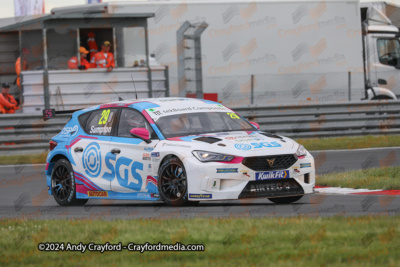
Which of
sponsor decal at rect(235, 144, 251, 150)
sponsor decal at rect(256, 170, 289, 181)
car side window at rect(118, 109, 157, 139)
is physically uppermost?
car side window at rect(118, 109, 157, 139)

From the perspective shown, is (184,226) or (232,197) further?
(232,197)

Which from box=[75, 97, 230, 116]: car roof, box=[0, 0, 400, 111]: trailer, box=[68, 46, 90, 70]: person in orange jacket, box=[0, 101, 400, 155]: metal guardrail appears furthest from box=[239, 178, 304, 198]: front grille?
box=[68, 46, 90, 70]: person in orange jacket

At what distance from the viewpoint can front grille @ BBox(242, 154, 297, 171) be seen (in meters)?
9.52

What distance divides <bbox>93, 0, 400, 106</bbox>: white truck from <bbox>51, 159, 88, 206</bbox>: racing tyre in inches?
440

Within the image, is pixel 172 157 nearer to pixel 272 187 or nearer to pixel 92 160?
pixel 272 187

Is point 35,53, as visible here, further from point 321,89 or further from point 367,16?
point 367,16

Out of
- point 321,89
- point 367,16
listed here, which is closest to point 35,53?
point 321,89

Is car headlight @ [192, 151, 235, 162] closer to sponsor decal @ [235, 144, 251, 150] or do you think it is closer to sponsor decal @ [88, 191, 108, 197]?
sponsor decal @ [235, 144, 251, 150]

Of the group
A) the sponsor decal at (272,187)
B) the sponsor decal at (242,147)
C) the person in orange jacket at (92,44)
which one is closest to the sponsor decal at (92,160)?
the sponsor decal at (242,147)

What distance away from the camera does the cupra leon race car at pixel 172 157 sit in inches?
375

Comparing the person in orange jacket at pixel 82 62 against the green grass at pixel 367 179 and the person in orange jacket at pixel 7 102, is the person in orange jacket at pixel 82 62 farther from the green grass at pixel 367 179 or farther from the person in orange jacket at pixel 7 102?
the green grass at pixel 367 179

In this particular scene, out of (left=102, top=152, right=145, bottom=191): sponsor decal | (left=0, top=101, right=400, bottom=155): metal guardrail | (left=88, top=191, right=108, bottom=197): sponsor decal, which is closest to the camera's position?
(left=102, top=152, right=145, bottom=191): sponsor decal

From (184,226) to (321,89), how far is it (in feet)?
58.6

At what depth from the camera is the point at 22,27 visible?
22672 mm
